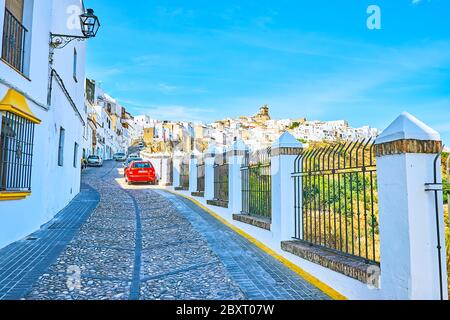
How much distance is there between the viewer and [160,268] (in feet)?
15.9

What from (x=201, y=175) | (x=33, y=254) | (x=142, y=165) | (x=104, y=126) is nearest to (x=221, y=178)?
(x=201, y=175)

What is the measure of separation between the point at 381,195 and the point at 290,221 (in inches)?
92.2

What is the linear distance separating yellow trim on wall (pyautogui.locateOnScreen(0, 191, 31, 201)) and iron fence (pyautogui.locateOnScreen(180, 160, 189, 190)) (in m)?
9.00

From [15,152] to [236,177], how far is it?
15.8 ft

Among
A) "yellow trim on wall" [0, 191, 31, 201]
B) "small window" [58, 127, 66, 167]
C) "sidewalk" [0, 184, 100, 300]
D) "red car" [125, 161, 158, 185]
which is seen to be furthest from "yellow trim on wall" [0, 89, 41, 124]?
"red car" [125, 161, 158, 185]

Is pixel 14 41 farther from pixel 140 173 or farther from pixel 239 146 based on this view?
pixel 140 173

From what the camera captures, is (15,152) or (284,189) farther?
(15,152)

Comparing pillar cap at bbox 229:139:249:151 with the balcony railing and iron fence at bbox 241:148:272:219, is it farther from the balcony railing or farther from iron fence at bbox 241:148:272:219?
the balcony railing

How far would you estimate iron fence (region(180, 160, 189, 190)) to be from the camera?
15.6 metres

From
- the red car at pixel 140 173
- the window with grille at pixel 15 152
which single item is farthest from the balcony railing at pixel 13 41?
the red car at pixel 140 173

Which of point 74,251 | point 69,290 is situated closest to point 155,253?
point 74,251

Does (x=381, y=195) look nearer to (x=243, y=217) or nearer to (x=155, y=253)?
(x=155, y=253)

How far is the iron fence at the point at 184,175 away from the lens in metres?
15.6

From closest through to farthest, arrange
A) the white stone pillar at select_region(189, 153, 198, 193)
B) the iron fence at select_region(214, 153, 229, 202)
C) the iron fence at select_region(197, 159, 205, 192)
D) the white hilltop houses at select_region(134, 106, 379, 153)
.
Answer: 1. the iron fence at select_region(214, 153, 229, 202)
2. the iron fence at select_region(197, 159, 205, 192)
3. the white stone pillar at select_region(189, 153, 198, 193)
4. the white hilltop houses at select_region(134, 106, 379, 153)
